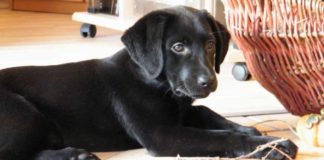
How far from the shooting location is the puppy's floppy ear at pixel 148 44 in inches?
50.3

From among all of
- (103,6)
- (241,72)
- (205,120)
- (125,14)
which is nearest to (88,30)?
(103,6)

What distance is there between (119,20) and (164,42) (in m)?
1.84

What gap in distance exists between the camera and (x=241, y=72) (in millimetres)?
2305

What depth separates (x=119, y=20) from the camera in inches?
122

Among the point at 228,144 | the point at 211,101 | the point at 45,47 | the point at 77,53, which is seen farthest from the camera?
the point at 45,47

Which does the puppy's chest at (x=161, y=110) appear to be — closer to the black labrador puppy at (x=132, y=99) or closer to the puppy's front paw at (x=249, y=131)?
the black labrador puppy at (x=132, y=99)

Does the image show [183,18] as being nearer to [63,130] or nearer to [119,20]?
[63,130]

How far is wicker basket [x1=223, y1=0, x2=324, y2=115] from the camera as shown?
4.51 feet

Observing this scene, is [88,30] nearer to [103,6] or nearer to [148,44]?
[103,6]

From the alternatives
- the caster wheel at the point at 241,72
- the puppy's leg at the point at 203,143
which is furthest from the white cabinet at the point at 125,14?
the puppy's leg at the point at 203,143

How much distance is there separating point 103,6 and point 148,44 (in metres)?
2.24

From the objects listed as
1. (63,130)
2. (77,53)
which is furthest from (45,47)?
(63,130)

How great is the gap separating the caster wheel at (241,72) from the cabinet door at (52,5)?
2490 millimetres

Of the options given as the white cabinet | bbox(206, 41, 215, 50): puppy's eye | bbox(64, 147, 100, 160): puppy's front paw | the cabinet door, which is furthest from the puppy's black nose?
the cabinet door
